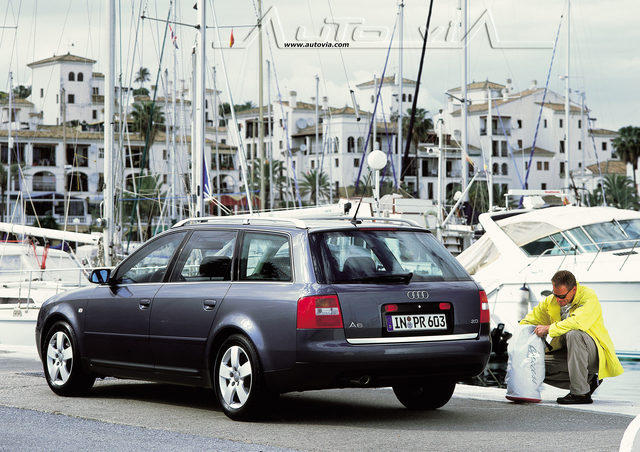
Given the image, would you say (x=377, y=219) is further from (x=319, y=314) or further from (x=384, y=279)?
(x=319, y=314)

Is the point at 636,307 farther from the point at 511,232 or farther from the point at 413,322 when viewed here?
the point at 413,322

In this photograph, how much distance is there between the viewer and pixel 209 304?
28.8 ft

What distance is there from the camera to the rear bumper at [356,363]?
7.98m

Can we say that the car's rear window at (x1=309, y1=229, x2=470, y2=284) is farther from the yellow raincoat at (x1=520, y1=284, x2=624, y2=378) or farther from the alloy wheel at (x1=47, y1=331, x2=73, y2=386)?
the alloy wheel at (x1=47, y1=331, x2=73, y2=386)

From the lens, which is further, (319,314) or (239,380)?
(239,380)

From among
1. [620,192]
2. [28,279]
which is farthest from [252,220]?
[620,192]

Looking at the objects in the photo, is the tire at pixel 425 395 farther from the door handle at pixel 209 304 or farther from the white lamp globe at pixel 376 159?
the white lamp globe at pixel 376 159

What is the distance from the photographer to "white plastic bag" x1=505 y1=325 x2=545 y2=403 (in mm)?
9680

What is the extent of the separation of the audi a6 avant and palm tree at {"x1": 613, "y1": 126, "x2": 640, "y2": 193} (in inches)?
4495

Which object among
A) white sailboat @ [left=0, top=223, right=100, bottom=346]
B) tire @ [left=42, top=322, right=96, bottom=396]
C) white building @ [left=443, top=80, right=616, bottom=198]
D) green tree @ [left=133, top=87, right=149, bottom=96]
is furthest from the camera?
green tree @ [left=133, top=87, right=149, bottom=96]

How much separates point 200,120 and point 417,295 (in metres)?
15.6

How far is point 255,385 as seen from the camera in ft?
27.0

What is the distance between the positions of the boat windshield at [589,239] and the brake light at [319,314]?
11.8m

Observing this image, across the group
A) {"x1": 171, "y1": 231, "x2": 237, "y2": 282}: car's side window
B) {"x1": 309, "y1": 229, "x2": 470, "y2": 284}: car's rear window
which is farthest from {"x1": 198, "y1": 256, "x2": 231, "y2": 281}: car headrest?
{"x1": 309, "y1": 229, "x2": 470, "y2": 284}: car's rear window
